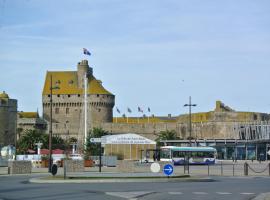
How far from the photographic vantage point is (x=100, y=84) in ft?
489

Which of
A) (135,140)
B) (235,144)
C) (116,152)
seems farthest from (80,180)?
(235,144)

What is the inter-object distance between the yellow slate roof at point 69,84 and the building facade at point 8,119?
34.6 feet

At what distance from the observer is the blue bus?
240 feet

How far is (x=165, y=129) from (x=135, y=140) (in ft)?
245

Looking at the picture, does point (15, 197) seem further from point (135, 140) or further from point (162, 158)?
point (162, 158)

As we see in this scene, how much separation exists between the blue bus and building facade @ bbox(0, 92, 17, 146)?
66.3 m

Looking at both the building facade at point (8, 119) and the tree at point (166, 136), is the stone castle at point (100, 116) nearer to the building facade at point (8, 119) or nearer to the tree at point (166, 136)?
the tree at point (166, 136)

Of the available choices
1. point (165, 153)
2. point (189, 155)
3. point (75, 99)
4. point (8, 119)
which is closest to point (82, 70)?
point (75, 99)

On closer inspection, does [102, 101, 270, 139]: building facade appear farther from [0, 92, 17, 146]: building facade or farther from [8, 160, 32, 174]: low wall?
[8, 160, 32, 174]: low wall

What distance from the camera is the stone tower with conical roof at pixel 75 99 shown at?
145625 mm

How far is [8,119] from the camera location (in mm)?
138750

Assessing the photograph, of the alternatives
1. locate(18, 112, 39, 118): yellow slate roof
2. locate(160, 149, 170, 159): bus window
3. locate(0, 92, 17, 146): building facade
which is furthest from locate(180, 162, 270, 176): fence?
locate(18, 112, 39, 118): yellow slate roof

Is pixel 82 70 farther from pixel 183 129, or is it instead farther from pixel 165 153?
pixel 165 153

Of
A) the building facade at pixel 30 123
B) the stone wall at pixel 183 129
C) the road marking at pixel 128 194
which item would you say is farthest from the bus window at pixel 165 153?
the building facade at pixel 30 123
